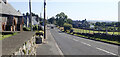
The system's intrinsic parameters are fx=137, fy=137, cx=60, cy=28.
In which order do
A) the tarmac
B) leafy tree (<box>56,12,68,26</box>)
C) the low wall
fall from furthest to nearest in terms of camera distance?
leafy tree (<box>56,12,68,26</box>), the tarmac, the low wall

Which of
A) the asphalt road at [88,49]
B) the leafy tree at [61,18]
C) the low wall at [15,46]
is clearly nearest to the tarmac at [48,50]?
the asphalt road at [88,49]

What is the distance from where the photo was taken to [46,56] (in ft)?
36.0

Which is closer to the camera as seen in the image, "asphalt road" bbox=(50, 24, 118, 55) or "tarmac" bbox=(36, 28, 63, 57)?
"tarmac" bbox=(36, 28, 63, 57)

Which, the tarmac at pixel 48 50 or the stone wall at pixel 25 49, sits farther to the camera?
the tarmac at pixel 48 50

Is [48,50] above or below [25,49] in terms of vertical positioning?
below

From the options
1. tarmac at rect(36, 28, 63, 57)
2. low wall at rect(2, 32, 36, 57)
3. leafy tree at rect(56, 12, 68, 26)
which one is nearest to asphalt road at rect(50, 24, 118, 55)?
tarmac at rect(36, 28, 63, 57)

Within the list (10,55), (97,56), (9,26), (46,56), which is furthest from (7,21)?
(10,55)

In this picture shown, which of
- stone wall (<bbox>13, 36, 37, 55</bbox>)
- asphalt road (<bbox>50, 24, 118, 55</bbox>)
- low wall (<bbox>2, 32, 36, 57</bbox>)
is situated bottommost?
asphalt road (<bbox>50, 24, 118, 55</bbox>)

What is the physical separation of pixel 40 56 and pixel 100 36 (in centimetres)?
2211

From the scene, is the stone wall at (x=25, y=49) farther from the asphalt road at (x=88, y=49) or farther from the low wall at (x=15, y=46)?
the asphalt road at (x=88, y=49)

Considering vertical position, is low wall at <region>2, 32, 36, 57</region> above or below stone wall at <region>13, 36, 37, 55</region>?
above

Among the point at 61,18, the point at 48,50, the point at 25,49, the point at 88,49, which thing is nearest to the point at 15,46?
the point at 25,49

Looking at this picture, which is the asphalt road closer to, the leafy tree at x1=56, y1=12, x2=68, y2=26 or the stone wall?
the stone wall

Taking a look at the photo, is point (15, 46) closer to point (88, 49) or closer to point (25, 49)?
point (25, 49)
